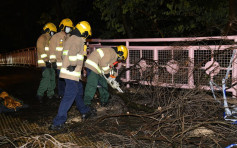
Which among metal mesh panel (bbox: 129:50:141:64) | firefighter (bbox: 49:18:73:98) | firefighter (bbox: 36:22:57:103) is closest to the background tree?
metal mesh panel (bbox: 129:50:141:64)

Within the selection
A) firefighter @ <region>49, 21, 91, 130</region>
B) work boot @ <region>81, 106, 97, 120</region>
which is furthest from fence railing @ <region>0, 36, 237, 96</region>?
firefighter @ <region>49, 21, 91, 130</region>

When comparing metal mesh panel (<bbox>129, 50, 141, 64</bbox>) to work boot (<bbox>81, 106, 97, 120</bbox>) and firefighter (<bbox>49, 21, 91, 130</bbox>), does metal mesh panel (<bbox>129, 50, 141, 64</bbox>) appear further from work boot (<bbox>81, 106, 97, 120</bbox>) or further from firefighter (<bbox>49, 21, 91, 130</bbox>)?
firefighter (<bbox>49, 21, 91, 130</bbox>)

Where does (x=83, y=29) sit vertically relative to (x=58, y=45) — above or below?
above

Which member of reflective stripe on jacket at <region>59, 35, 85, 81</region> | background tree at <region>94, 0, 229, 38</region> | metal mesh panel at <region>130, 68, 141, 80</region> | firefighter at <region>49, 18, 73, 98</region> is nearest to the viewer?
reflective stripe on jacket at <region>59, 35, 85, 81</region>

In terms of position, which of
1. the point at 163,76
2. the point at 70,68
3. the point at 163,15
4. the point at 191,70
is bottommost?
the point at 163,76

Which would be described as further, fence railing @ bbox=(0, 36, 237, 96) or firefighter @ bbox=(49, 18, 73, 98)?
firefighter @ bbox=(49, 18, 73, 98)

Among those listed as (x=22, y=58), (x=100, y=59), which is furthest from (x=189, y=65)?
(x=22, y=58)

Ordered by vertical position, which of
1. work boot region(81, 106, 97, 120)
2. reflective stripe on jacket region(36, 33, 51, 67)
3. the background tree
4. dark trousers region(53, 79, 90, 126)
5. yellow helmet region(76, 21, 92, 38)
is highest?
the background tree

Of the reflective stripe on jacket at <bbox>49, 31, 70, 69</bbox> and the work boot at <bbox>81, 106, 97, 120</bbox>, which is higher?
the reflective stripe on jacket at <bbox>49, 31, 70, 69</bbox>

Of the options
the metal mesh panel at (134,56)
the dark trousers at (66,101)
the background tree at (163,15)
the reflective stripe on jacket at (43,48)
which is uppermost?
the background tree at (163,15)

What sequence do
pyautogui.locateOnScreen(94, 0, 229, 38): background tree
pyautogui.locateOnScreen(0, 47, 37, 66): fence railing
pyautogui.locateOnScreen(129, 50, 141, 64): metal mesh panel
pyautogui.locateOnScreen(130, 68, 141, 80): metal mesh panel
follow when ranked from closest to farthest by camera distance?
pyautogui.locateOnScreen(130, 68, 141, 80): metal mesh panel < pyautogui.locateOnScreen(129, 50, 141, 64): metal mesh panel < pyautogui.locateOnScreen(94, 0, 229, 38): background tree < pyautogui.locateOnScreen(0, 47, 37, 66): fence railing

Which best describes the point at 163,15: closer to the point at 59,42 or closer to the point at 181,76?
the point at 181,76

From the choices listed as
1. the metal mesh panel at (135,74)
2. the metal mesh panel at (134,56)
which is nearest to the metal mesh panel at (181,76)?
the metal mesh panel at (135,74)

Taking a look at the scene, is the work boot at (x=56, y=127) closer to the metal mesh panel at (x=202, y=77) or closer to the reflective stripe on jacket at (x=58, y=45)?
the reflective stripe on jacket at (x=58, y=45)
